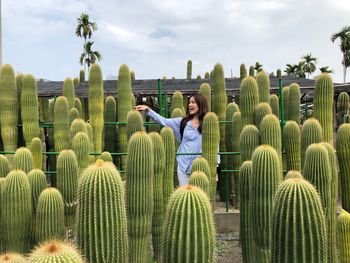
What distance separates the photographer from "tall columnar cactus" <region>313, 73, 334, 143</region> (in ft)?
17.8

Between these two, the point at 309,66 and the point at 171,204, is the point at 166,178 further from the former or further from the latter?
the point at 309,66

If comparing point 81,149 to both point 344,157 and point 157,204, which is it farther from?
point 344,157

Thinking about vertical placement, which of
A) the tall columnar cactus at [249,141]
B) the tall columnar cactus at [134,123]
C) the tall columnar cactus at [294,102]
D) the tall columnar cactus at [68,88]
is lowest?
the tall columnar cactus at [249,141]

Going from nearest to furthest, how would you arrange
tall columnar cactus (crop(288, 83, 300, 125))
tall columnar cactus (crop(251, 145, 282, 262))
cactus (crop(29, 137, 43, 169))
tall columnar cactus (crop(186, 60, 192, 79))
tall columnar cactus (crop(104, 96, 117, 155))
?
tall columnar cactus (crop(251, 145, 282, 262))
cactus (crop(29, 137, 43, 169))
tall columnar cactus (crop(288, 83, 300, 125))
tall columnar cactus (crop(104, 96, 117, 155))
tall columnar cactus (crop(186, 60, 192, 79))

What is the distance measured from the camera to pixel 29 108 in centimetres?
649

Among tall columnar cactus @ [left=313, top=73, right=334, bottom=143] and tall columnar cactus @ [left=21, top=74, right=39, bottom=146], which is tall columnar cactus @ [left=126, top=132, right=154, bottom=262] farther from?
tall columnar cactus @ [left=21, top=74, right=39, bottom=146]

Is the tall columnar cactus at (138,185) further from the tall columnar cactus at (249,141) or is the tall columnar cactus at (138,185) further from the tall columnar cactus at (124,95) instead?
the tall columnar cactus at (124,95)

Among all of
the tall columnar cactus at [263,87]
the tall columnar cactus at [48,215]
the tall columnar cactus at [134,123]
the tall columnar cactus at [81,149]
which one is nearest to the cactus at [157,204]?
the tall columnar cactus at [134,123]

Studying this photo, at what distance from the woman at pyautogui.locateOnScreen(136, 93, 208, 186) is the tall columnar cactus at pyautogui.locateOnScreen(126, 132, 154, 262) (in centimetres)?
162

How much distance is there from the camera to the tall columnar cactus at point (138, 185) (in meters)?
3.50

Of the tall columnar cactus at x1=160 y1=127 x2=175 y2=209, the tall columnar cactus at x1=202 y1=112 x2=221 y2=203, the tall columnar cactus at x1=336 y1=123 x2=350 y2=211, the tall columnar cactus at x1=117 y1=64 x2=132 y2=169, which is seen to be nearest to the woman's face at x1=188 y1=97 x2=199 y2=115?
the tall columnar cactus at x1=202 y1=112 x2=221 y2=203

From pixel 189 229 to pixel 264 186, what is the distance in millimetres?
1064

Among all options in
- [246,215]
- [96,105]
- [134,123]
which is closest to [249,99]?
[134,123]

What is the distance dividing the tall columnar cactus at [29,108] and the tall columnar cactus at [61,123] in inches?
19.7
